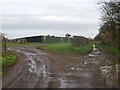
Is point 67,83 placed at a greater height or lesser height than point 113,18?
lesser

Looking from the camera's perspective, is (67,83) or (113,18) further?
(113,18)

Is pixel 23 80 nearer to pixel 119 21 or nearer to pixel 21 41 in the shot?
pixel 119 21

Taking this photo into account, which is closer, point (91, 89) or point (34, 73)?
point (91, 89)

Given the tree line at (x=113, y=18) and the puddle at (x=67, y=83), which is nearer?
the puddle at (x=67, y=83)

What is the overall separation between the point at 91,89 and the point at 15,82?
4037 mm

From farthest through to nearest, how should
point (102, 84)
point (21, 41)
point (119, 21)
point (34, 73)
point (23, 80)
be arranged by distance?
1. point (21, 41)
2. point (119, 21)
3. point (34, 73)
4. point (23, 80)
5. point (102, 84)

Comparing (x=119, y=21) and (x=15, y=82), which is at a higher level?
(x=119, y=21)

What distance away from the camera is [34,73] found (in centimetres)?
1994

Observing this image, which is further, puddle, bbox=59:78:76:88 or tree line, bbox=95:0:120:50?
tree line, bbox=95:0:120:50

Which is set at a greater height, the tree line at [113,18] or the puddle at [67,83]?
the tree line at [113,18]

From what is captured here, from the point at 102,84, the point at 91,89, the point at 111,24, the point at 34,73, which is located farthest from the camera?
the point at 111,24

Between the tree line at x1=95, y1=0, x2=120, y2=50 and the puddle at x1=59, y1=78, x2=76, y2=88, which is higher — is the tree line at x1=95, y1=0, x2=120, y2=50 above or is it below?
above

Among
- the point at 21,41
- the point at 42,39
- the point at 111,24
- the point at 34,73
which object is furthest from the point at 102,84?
the point at 42,39

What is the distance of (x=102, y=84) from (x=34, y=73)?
5814 mm
